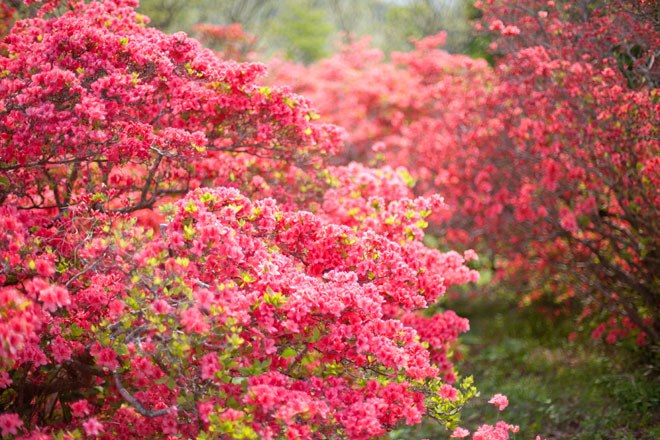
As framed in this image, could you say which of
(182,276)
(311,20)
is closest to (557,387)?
(182,276)

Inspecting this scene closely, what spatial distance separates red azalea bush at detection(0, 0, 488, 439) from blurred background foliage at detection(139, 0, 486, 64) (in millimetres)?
9520

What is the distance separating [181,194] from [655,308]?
Result: 18.7ft

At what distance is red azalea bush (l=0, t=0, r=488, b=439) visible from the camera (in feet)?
11.7

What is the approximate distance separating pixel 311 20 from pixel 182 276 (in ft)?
77.1

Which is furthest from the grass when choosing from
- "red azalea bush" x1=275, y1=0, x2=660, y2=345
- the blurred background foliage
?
the blurred background foliage

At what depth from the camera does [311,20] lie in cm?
2523

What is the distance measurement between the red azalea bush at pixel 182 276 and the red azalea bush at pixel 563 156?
238cm

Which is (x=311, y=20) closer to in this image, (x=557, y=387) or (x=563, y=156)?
(x=563, y=156)

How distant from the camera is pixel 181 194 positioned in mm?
5902

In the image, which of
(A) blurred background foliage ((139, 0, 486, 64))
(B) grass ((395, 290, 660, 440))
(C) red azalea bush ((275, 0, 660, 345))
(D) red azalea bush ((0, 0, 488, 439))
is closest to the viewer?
(D) red azalea bush ((0, 0, 488, 439))

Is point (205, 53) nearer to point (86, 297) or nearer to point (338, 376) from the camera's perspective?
point (86, 297)

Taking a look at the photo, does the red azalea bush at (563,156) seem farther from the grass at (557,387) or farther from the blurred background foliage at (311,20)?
the blurred background foliage at (311,20)

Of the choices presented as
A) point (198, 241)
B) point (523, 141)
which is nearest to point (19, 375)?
point (198, 241)

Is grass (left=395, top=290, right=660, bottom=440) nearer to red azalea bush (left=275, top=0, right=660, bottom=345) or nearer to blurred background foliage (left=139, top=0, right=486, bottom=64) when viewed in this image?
red azalea bush (left=275, top=0, right=660, bottom=345)
